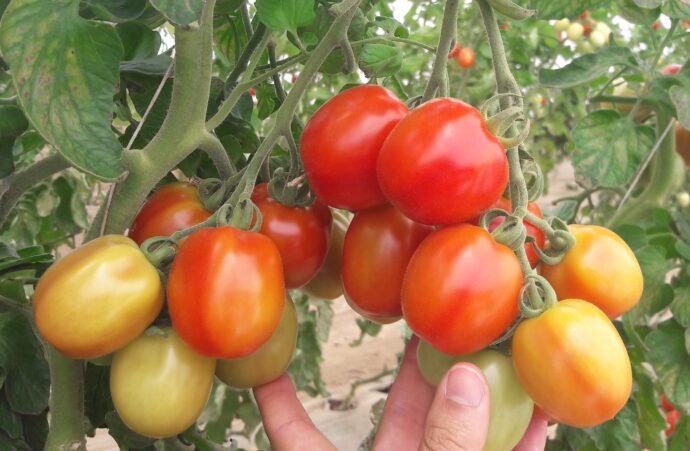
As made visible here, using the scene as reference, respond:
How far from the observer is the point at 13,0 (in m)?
0.47

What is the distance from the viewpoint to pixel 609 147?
90 centimetres

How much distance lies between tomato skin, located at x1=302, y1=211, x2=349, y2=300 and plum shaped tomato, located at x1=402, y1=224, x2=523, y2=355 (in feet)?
0.59

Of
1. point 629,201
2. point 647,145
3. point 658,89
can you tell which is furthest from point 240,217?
point 629,201

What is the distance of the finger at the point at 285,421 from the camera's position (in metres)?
0.78

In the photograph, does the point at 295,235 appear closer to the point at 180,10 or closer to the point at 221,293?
the point at 221,293

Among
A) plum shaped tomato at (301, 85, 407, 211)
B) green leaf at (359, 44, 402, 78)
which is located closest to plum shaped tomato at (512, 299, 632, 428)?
plum shaped tomato at (301, 85, 407, 211)

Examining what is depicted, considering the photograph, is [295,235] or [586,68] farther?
[586,68]

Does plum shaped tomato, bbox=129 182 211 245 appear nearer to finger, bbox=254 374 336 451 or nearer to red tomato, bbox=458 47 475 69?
finger, bbox=254 374 336 451

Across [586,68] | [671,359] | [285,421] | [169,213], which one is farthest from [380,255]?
[671,359]

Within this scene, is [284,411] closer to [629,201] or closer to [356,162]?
[356,162]

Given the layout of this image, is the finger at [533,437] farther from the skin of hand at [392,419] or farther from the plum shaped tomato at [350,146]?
the plum shaped tomato at [350,146]

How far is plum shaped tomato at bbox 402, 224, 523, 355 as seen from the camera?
0.50 m

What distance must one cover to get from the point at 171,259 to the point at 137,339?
7cm

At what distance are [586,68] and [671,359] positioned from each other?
1.63ft
